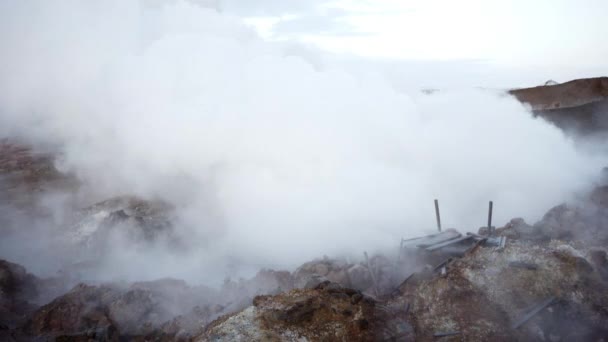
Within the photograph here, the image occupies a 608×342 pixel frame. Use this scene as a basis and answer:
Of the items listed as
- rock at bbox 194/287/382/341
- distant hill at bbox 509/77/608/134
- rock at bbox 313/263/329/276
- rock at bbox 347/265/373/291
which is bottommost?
rock at bbox 347/265/373/291

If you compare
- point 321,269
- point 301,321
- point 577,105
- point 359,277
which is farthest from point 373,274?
point 577,105

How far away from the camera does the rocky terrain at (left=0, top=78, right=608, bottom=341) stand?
440 centimetres

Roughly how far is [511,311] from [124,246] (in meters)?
7.72

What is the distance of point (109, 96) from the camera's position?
42.6 feet

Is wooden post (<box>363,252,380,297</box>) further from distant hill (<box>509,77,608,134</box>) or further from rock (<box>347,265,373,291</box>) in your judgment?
distant hill (<box>509,77,608,134</box>)

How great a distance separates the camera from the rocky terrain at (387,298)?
4402 millimetres

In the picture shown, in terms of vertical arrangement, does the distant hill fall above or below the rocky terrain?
above

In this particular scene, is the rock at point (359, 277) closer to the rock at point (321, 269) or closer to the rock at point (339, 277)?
the rock at point (339, 277)

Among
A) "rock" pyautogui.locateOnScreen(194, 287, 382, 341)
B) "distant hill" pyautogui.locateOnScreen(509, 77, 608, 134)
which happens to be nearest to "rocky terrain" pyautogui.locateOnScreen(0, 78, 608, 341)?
"rock" pyautogui.locateOnScreen(194, 287, 382, 341)

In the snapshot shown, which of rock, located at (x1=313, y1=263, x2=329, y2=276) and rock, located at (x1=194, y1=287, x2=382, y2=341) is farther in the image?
rock, located at (x1=313, y1=263, x2=329, y2=276)

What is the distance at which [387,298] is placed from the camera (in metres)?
5.40

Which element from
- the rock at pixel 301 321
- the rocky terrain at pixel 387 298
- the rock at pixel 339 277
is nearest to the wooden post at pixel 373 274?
the rocky terrain at pixel 387 298

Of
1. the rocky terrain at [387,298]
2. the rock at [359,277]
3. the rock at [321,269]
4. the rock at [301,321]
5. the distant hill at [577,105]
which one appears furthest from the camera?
the distant hill at [577,105]

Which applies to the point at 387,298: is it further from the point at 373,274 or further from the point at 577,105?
the point at 577,105
